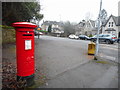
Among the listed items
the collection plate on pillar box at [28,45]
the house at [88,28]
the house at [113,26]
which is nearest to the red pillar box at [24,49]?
the collection plate on pillar box at [28,45]

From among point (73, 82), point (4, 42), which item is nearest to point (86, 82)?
point (73, 82)

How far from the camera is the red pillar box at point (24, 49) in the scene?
7.49ft

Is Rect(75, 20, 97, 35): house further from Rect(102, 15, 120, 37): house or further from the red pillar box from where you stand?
the red pillar box

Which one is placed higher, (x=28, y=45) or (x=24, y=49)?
(x=28, y=45)

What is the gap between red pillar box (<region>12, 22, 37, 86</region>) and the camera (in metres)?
2.28

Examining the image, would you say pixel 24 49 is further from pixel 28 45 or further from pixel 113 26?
pixel 113 26

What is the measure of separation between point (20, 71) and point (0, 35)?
6413mm

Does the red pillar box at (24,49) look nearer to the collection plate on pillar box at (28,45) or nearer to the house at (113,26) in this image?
the collection plate on pillar box at (28,45)

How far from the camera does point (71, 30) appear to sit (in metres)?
37.8

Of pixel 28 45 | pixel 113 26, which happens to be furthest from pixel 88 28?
pixel 28 45

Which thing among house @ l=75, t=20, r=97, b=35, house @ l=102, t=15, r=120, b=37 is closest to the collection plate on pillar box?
house @ l=102, t=15, r=120, b=37

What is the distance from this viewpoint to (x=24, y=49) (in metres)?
2.34

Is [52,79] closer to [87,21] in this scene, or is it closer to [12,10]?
[12,10]

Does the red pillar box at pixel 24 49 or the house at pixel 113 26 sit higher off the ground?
the house at pixel 113 26
